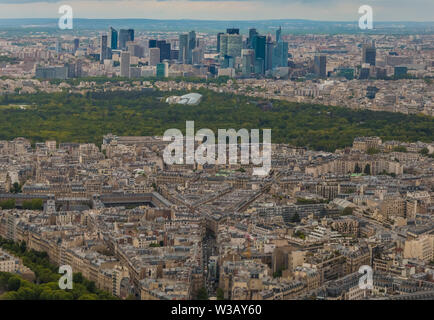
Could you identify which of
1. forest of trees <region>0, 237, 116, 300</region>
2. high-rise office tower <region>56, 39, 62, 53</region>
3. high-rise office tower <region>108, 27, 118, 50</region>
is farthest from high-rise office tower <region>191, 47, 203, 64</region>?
forest of trees <region>0, 237, 116, 300</region>

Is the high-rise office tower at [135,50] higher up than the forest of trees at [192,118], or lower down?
higher up

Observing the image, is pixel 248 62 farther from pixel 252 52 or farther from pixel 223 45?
pixel 223 45

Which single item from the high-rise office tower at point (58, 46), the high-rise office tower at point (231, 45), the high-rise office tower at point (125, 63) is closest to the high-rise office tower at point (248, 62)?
the high-rise office tower at point (231, 45)

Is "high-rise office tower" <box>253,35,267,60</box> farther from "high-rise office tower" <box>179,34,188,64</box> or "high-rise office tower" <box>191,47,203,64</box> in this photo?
"high-rise office tower" <box>179,34,188,64</box>

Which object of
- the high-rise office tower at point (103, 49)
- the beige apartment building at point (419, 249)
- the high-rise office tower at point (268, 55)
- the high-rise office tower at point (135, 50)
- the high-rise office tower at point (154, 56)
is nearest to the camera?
the beige apartment building at point (419, 249)

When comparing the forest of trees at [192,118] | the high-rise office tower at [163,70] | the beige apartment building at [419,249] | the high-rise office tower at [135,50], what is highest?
the high-rise office tower at [135,50]

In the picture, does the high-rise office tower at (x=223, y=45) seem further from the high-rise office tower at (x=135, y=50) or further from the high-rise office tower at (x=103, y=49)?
the high-rise office tower at (x=103, y=49)

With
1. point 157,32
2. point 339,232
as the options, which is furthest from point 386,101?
point 157,32
